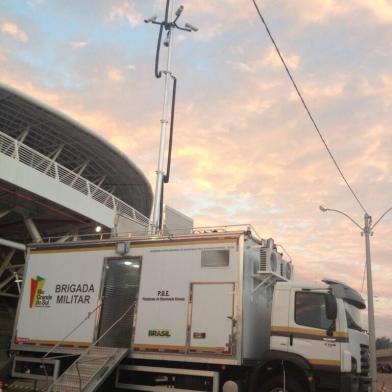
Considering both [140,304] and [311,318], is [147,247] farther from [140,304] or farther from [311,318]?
[311,318]

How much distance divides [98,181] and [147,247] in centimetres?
3042

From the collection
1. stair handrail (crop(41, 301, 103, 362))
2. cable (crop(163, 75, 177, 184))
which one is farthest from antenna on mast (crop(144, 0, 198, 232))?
stair handrail (crop(41, 301, 103, 362))

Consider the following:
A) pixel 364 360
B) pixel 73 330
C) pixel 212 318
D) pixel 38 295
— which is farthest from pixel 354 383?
pixel 38 295

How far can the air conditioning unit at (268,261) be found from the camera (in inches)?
443

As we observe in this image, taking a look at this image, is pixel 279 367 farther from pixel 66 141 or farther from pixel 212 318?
pixel 66 141

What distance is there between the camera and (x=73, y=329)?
498 inches

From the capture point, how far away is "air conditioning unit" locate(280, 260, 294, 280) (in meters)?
12.1

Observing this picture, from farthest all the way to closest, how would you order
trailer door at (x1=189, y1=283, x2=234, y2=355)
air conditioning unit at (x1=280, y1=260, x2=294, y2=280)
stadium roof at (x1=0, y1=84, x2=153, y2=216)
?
stadium roof at (x1=0, y1=84, x2=153, y2=216)
air conditioning unit at (x1=280, y1=260, x2=294, y2=280)
trailer door at (x1=189, y1=283, x2=234, y2=355)

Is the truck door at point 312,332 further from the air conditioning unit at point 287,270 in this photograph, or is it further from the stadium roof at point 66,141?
the stadium roof at point 66,141

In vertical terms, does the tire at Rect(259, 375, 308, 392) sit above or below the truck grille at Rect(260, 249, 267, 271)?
below

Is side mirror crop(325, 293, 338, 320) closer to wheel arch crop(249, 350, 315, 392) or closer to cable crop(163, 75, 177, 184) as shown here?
wheel arch crop(249, 350, 315, 392)

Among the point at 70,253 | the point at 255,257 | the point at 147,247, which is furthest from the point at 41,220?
the point at 255,257

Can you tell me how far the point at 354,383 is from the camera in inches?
393

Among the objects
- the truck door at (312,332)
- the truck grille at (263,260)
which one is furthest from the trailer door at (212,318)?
the truck door at (312,332)
